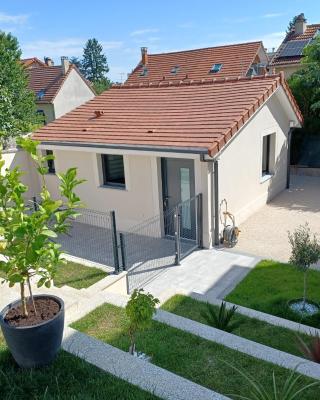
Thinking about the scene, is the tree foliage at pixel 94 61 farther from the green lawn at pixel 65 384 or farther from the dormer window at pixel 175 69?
the green lawn at pixel 65 384

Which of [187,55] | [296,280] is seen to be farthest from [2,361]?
[187,55]

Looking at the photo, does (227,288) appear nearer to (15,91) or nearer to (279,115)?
(279,115)

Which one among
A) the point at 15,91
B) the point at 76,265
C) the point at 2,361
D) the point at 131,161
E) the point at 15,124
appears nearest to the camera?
the point at 2,361

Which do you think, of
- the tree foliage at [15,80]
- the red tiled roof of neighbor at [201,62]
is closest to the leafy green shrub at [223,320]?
the tree foliage at [15,80]

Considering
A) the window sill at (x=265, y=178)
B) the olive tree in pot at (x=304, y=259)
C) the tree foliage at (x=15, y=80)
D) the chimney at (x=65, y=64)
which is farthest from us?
the chimney at (x=65, y=64)

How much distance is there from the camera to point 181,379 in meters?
4.39

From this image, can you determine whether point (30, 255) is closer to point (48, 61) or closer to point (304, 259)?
point (304, 259)

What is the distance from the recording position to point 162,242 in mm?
11242

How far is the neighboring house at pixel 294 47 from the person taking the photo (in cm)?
2880

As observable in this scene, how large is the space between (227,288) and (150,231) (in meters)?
3.69

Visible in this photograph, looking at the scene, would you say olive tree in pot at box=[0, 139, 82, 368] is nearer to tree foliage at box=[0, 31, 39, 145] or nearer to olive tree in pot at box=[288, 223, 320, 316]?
olive tree in pot at box=[288, 223, 320, 316]

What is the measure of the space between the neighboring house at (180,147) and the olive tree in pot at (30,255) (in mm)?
5749

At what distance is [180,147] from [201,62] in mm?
22569

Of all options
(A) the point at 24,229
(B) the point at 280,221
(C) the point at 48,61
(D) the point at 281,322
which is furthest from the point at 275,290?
(C) the point at 48,61
